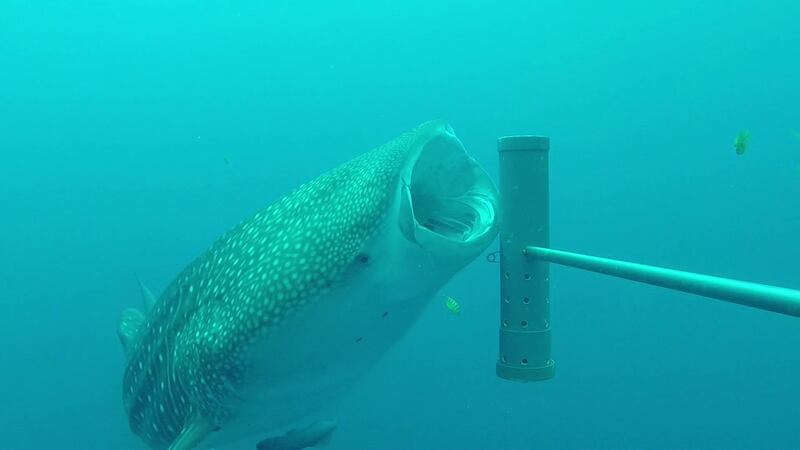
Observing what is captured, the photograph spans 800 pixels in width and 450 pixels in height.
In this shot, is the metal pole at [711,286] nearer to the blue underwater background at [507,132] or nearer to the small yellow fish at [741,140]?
the small yellow fish at [741,140]

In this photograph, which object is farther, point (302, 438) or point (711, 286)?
point (302, 438)

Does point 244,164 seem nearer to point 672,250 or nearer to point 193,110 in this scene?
point 193,110

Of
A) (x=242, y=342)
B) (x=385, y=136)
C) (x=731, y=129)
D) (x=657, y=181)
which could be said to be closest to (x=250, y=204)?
(x=385, y=136)

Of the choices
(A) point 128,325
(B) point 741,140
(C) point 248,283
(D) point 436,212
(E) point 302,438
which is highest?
(B) point 741,140

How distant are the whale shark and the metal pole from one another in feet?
1.76

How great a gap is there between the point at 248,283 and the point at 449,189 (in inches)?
33.5

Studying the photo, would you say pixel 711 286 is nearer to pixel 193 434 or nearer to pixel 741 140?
pixel 193 434

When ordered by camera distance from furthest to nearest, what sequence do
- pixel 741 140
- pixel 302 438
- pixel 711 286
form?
pixel 741 140 < pixel 302 438 < pixel 711 286

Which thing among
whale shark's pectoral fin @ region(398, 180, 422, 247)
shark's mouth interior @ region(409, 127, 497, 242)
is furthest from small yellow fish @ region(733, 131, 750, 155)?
whale shark's pectoral fin @ region(398, 180, 422, 247)

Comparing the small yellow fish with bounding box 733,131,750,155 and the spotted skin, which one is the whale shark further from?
the small yellow fish with bounding box 733,131,750,155

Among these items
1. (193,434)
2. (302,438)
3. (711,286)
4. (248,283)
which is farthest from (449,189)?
(302,438)

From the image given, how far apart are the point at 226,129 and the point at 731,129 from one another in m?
17.0

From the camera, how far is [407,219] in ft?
5.58

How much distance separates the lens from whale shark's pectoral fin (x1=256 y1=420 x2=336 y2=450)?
3.02m
